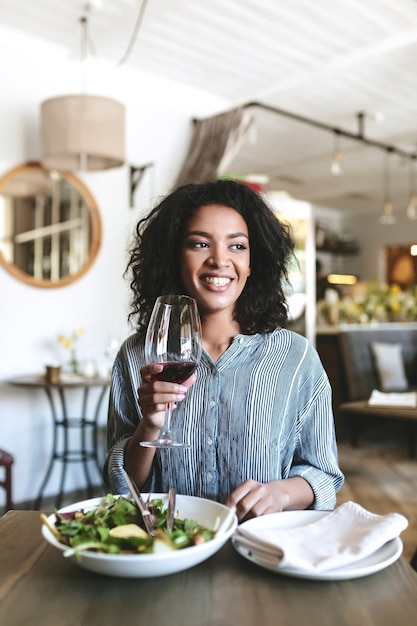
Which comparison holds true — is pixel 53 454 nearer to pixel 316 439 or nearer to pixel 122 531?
pixel 316 439

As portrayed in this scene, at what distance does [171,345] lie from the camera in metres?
1.07

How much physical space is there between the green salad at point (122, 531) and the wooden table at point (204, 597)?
5 cm

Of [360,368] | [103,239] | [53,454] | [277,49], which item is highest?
[277,49]

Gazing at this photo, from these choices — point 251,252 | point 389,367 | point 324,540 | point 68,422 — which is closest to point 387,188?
point 389,367

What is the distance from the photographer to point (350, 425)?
5.85 m

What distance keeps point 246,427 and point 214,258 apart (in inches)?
14.7

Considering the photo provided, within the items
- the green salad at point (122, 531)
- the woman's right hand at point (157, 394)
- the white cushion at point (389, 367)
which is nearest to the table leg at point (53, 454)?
the woman's right hand at point (157, 394)

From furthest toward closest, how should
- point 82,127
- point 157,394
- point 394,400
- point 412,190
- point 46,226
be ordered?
point 412,190, point 394,400, point 46,226, point 82,127, point 157,394

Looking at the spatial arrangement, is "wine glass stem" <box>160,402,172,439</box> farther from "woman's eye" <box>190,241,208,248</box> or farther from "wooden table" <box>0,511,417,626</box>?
"woman's eye" <box>190,241,208,248</box>

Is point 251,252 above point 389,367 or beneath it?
above

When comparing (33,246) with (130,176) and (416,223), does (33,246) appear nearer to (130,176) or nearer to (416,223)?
(130,176)

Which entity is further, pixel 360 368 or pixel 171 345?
pixel 360 368

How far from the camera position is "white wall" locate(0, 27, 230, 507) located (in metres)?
3.86

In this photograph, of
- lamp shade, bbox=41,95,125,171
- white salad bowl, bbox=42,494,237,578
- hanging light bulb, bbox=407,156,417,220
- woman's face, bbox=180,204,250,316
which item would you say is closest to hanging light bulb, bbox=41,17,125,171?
lamp shade, bbox=41,95,125,171
